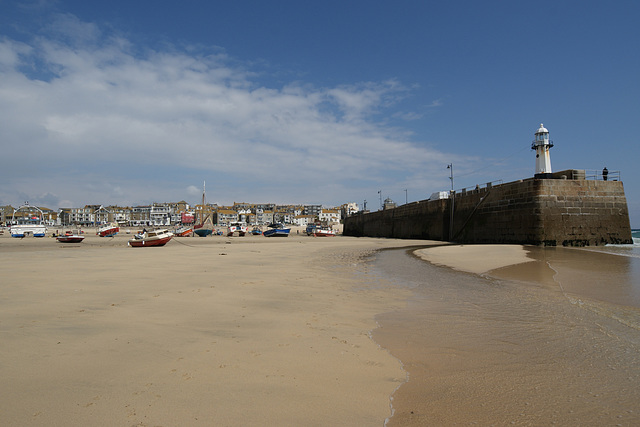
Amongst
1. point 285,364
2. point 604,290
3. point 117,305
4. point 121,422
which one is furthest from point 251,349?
point 604,290

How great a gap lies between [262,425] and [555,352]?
3537 mm

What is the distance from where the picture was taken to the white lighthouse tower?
28156 mm

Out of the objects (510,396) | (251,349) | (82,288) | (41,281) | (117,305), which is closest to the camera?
(510,396)

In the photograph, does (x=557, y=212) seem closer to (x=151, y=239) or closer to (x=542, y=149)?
(x=542, y=149)

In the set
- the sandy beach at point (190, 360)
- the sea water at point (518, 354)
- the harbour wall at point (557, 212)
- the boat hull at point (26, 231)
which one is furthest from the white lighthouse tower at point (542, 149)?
the boat hull at point (26, 231)

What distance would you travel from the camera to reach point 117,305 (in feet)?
19.9

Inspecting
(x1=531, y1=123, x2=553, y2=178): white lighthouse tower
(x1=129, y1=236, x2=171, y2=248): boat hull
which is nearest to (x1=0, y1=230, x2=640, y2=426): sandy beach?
(x1=129, y1=236, x2=171, y2=248): boat hull

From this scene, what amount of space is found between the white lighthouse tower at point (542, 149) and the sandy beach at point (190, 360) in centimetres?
2736

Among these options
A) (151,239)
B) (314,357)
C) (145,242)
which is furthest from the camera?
(151,239)

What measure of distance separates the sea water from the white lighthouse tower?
76.9 ft

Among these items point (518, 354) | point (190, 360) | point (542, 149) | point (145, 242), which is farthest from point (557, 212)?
point (145, 242)

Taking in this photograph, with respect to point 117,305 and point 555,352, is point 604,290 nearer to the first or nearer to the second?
point 555,352

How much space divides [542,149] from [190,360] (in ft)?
104

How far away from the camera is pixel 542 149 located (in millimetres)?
28219
